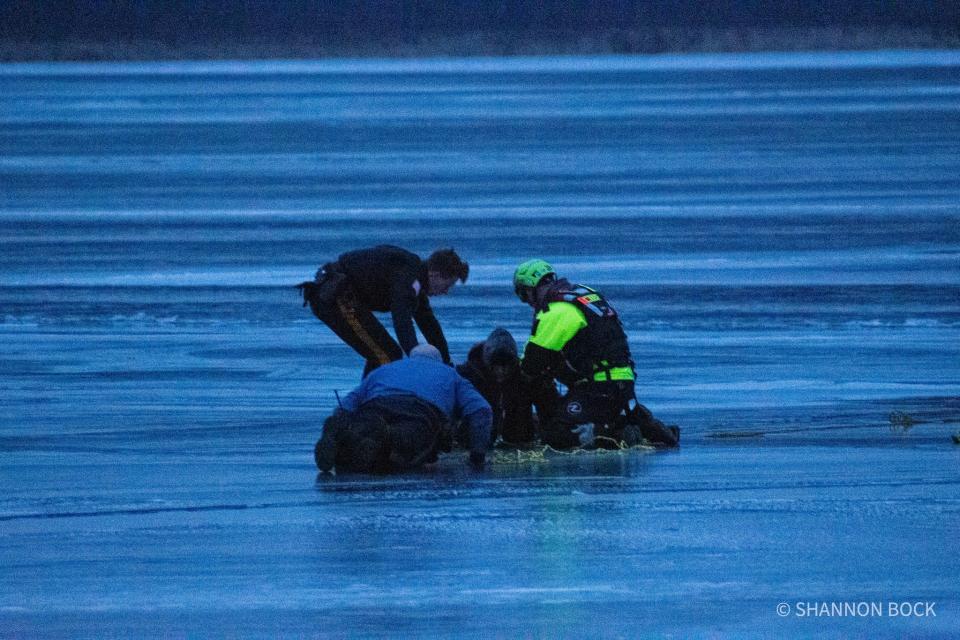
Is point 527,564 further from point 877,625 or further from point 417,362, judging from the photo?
point 417,362

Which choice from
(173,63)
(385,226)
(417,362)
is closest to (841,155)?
(385,226)

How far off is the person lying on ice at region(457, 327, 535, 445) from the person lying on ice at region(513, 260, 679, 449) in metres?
0.14

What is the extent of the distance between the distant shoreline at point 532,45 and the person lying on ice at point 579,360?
381 feet

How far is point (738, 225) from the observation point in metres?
25.6

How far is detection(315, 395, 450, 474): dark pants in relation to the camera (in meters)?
10.7

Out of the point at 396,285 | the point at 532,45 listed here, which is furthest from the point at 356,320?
the point at 532,45

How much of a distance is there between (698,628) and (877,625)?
2.18 ft

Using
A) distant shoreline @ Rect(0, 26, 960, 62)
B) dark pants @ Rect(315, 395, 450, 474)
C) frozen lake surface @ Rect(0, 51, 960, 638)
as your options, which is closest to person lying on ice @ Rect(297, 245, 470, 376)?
frozen lake surface @ Rect(0, 51, 960, 638)

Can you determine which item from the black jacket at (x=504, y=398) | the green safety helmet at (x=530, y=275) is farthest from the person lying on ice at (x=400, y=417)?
the green safety helmet at (x=530, y=275)

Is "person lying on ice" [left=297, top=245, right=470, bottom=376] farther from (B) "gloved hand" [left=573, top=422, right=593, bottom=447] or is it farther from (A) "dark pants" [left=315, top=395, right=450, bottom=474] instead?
(A) "dark pants" [left=315, top=395, right=450, bottom=474]

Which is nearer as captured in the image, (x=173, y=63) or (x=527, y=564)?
(x=527, y=564)

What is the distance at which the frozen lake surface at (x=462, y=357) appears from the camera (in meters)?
8.33

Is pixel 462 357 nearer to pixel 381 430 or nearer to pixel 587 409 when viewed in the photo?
pixel 587 409

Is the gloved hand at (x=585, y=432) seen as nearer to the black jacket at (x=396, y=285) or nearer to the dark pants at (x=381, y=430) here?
the black jacket at (x=396, y=285)
